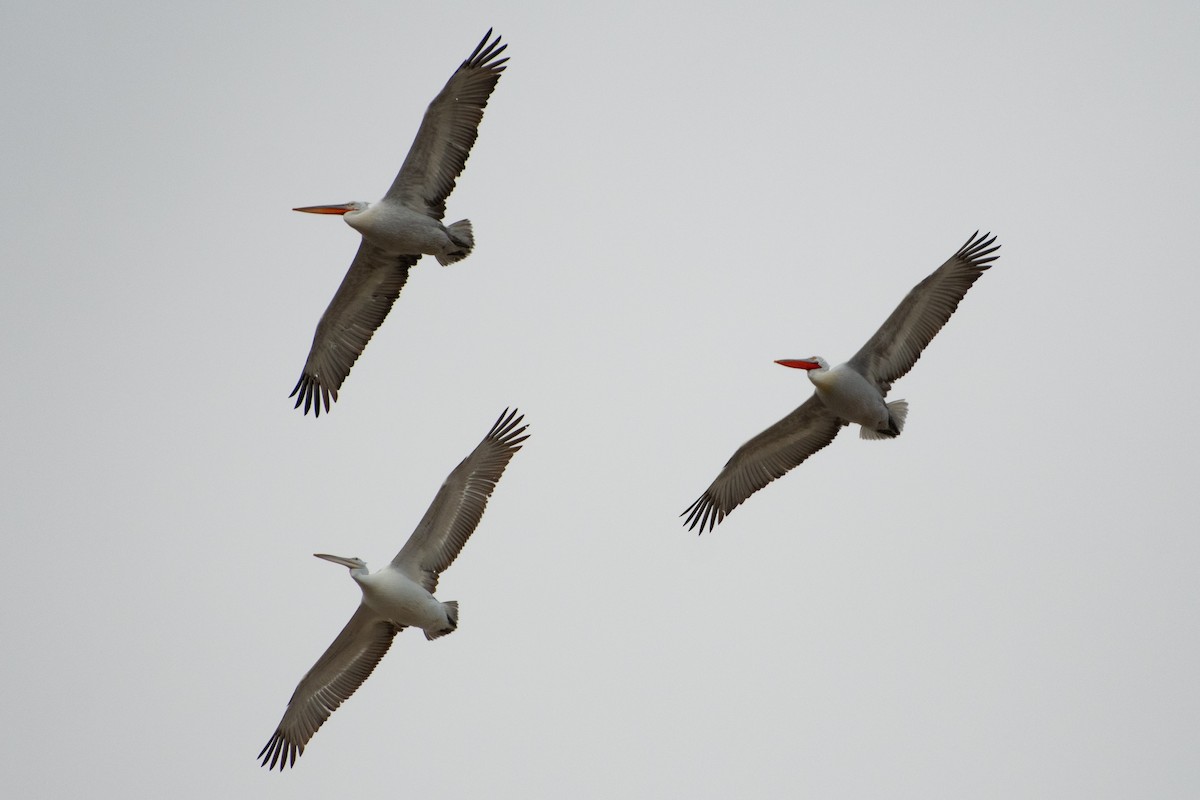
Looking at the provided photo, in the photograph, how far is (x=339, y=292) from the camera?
14.5m

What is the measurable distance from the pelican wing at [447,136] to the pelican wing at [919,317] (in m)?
4.00

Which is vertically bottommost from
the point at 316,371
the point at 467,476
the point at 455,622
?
the point at 455,622

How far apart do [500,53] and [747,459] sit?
4542 millimetres

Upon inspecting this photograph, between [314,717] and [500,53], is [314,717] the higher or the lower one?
the lower one

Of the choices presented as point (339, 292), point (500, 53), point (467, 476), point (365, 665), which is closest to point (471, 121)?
point (500, 53)

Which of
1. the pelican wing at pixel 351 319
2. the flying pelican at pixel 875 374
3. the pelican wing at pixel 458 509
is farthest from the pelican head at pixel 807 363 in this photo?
the pelican wing at pixel 351 319

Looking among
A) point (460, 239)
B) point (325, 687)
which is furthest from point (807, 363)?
point (325, 687)

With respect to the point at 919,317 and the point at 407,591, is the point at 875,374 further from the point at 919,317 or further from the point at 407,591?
the point at 407,591

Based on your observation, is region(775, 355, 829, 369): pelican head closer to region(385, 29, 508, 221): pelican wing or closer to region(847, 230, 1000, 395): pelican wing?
region(847, 230, 1000, 395): pelican wing

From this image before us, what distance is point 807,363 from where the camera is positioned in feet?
47.1

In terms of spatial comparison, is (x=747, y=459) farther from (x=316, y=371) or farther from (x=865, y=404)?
(x=316, y=371)

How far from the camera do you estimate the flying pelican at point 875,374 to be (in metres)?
13.9

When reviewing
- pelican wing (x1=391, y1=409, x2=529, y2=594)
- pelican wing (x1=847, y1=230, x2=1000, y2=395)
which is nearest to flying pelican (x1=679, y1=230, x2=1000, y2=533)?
pelican wing (x1=847, y1=230, x2=1000, y2=395)

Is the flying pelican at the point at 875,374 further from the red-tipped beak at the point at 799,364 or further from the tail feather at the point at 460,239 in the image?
the tail feather at the point at 460,239
